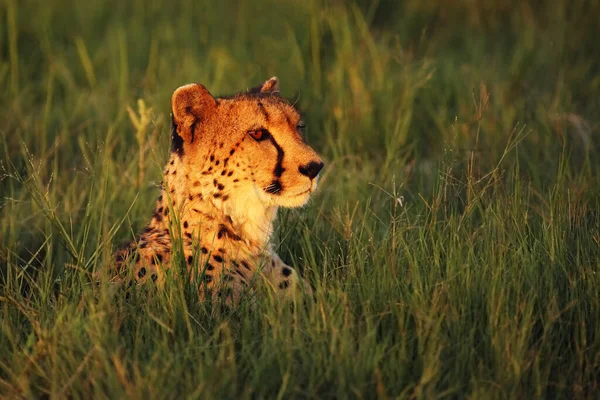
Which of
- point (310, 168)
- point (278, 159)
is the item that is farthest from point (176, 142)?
point (310, 168)

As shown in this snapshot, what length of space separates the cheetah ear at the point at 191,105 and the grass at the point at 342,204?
20cm

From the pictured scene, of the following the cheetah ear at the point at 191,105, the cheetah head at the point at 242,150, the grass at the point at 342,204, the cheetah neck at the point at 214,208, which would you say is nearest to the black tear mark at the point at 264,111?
the cheetah head at the point at 242,150

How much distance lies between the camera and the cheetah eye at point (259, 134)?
11.7 feet

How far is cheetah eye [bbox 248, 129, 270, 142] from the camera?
3.55 metres

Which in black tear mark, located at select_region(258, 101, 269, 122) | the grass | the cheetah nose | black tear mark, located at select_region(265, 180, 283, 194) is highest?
black tear mark, located at select_region(258, 101, 269, 122)

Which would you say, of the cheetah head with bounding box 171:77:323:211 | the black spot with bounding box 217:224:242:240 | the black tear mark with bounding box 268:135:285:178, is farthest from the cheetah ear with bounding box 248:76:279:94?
the black spot with bounding box 217:224:242:240

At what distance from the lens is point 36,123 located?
510 centimetres

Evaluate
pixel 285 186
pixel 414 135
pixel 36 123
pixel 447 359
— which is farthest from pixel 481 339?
pixel 36 123

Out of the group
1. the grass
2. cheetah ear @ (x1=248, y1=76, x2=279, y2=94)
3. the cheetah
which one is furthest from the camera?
cheetah ear @ (x1=248, y1=76, x2=279, y2=94)

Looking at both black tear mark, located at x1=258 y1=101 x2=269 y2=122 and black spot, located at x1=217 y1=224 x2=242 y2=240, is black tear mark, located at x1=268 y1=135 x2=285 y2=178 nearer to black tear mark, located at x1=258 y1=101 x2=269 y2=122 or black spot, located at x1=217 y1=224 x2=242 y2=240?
black tear mark, located at x1=258 y1=101 x2=269 y2=122

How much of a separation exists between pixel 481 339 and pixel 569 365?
0.25 metres

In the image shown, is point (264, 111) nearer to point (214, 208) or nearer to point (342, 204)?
point (214, 208)

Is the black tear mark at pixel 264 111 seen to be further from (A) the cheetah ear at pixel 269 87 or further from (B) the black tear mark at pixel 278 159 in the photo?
(A) the cheetah ear at pixel 269 87

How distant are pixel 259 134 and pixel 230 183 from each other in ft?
0.67
